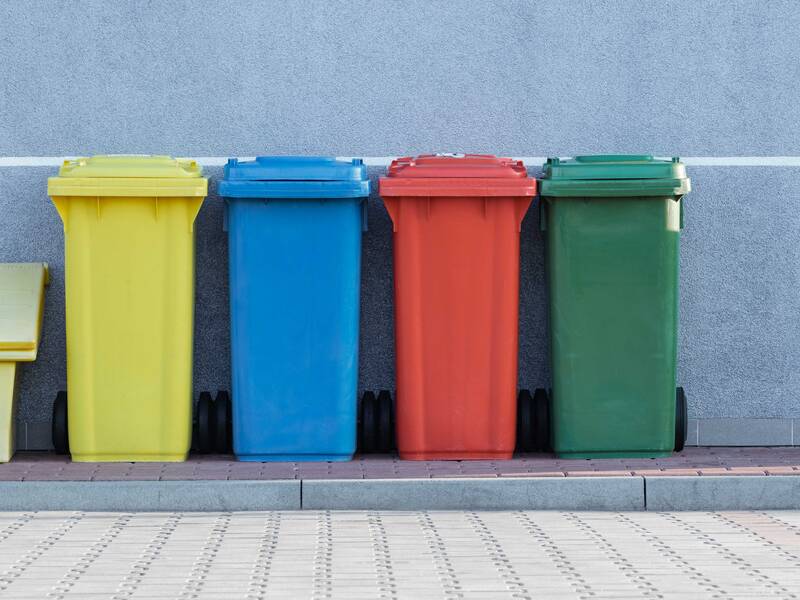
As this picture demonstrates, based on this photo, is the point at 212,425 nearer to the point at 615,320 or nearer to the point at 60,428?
the point at 60,428

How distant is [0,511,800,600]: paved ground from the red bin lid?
1630 millimetres

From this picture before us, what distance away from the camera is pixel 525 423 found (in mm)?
8008

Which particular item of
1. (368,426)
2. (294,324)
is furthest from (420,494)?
(294,324)

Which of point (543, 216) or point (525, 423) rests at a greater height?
point (543, 216)

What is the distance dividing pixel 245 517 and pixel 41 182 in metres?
2.49

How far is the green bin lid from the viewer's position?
7.63m

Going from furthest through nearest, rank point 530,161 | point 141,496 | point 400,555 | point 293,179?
point 530,161, point 293,179, point 141,496, point 400,555

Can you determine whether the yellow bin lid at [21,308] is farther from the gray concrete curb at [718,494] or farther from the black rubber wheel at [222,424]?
the gray concrete curb at [718,494]

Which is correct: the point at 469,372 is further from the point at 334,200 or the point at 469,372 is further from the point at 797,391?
the point at 797,391

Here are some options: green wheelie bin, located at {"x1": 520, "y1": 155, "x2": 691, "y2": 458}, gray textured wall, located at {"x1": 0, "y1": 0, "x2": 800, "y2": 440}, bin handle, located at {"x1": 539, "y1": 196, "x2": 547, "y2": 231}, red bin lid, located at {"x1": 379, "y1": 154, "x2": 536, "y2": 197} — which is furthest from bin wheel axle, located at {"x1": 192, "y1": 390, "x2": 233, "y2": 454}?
bin handle, located at {"x1": 539, "y1": 196, "x2": 547, "y2": 231}

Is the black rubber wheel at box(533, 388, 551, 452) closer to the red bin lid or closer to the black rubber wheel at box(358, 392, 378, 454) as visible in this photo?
the black rubber wheel at box(358, 392, 378, 454)

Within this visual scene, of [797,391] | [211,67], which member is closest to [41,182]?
[211,67]

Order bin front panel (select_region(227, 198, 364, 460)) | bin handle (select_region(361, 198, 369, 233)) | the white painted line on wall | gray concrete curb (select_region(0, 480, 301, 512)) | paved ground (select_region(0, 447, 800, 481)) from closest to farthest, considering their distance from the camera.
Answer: gray concrete curb (select_region(0, 480, 301, 512))
paved ground (select_region(0, 447, 800, 481))
bin front panel (select_region(227, 198, 364, 460))
bin handle (select_region(361, 198, 369, 233))
the white painted line on wall

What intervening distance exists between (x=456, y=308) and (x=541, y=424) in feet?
2.74
